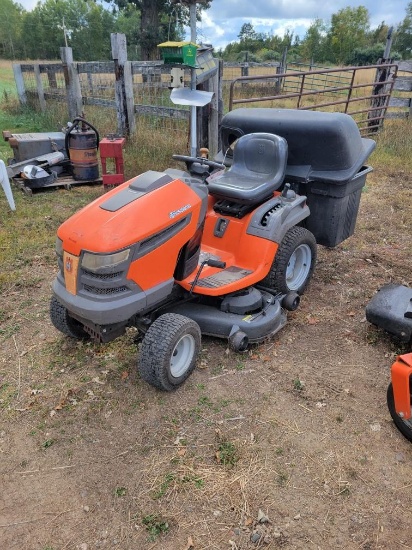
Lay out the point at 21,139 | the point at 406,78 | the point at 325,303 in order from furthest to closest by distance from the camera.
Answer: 1. the point at 406,78
2. the point at 21,139
3. the point at 325,303

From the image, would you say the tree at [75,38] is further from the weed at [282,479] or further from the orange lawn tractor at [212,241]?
the weed at [282,479]

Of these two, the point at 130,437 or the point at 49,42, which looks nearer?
the point at 130,437

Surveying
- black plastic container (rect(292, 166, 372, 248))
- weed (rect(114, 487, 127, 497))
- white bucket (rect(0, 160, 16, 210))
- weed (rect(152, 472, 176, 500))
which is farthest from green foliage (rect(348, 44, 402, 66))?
weed (rect(114, 487, 127, 497))

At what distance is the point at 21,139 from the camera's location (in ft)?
19.9

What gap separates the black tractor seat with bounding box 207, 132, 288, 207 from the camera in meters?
2.93

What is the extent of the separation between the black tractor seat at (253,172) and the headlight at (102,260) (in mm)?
1008

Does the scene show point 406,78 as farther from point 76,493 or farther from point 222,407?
point 76,493

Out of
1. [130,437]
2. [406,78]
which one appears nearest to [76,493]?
[130,437]

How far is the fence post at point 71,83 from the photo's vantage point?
316 inches

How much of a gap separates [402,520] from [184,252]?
1.69 meters

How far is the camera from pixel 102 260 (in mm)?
2174

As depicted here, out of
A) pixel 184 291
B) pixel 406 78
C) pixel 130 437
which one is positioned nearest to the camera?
pixel 130 437

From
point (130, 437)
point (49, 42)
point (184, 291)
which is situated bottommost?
point (49, 42)

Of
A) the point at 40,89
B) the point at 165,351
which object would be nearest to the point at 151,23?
the point at 40,89
